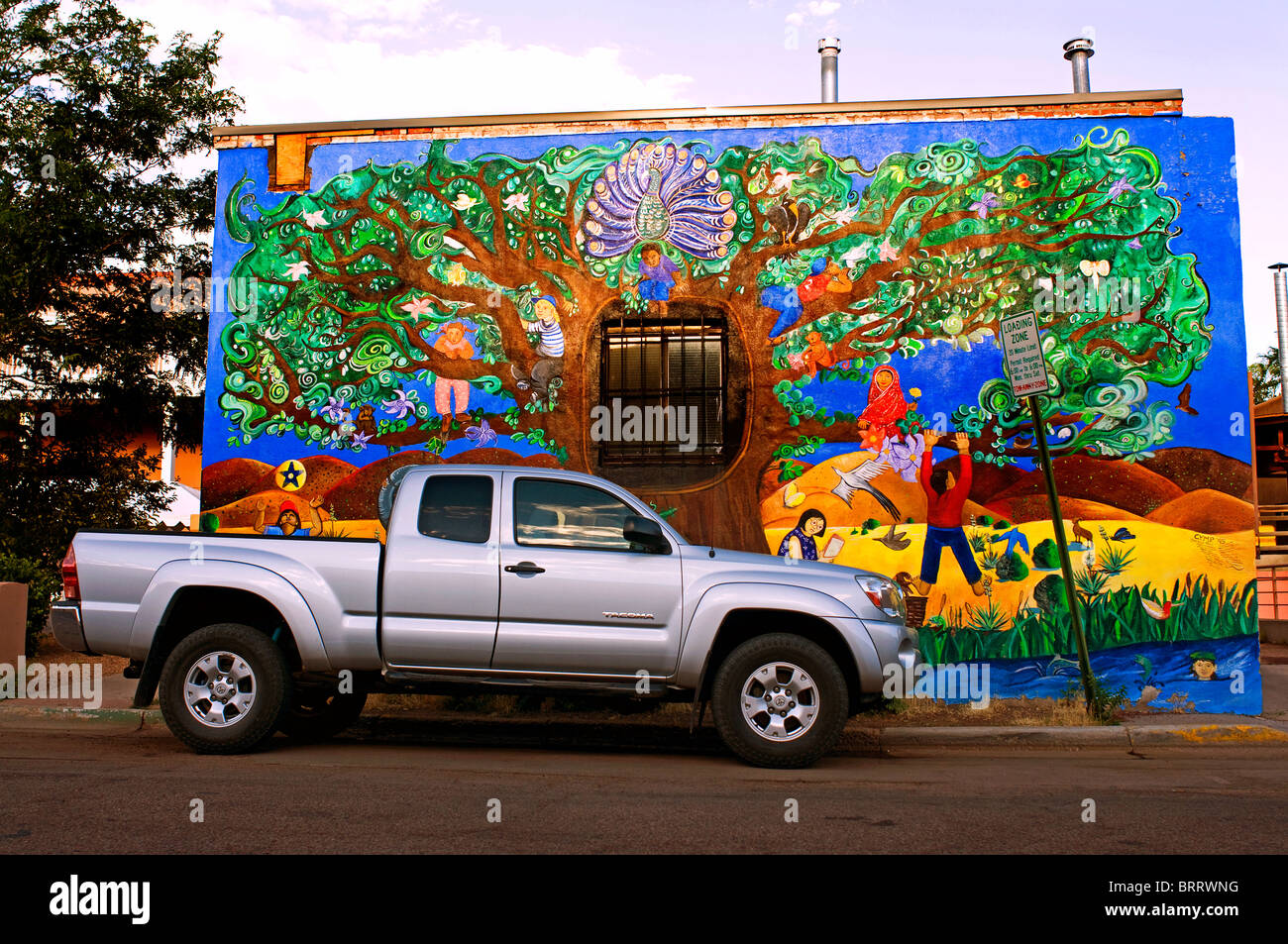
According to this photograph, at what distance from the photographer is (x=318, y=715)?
809 centimetres

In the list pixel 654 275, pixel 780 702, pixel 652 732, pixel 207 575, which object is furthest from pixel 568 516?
pixel 654 275

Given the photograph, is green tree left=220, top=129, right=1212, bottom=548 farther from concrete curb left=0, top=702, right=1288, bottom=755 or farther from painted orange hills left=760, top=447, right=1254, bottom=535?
concrete curb left=0, top=702, right=1288, bottom=755

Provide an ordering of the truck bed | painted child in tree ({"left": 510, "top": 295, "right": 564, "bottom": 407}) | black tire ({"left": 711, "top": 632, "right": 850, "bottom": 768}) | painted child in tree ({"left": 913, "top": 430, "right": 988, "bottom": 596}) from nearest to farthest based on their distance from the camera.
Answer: black tire ({"left": 711, "top": 632, "right": 850, "bottom": 768}) < the truck bed < painted child in tree ({"left": 913, "top": 430, "right": 988, "bottom": 596}) < painted child in tree ({"left": 510, "top": 295, "right": 564, "bottom": 407})

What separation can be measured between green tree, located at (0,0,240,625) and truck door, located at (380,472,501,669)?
7.85 metres

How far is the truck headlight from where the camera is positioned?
7004mm

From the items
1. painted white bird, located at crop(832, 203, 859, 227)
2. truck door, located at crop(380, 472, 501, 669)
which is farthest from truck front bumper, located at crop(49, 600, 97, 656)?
painted white bird, located at crop(832, 203, 859, 227)

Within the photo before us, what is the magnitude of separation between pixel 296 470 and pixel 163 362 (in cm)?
422

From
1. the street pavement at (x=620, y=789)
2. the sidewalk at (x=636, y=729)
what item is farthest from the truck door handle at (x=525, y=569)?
the sidewalk at (x=636, y=729)

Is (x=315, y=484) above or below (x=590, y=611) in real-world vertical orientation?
above

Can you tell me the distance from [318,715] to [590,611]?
260cm

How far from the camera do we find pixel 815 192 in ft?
34.9

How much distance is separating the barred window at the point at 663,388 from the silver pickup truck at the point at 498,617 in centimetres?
335

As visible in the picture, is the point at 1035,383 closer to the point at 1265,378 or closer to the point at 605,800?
the point at 605,800
